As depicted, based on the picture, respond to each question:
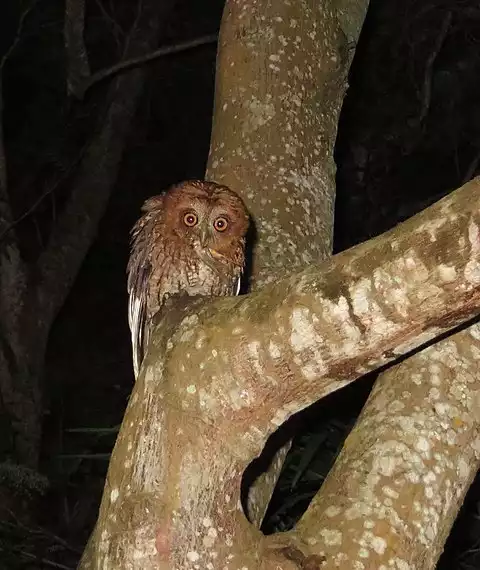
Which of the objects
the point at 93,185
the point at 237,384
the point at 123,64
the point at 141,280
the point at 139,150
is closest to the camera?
the point at 237,384

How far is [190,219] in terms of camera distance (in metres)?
2.15

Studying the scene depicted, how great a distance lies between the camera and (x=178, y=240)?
2168 millimetres

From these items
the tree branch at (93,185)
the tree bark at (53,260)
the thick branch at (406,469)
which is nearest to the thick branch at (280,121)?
the thick branch at (406,469)

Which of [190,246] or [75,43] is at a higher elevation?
[75,43]

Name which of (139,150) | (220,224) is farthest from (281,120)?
(139,150)

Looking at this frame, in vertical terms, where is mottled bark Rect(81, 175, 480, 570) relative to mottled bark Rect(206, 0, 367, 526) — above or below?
below

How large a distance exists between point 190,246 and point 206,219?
93mm

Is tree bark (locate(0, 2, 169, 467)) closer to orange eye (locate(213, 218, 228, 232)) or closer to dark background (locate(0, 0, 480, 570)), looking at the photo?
dark background (locate(0, 0, 480, 570))

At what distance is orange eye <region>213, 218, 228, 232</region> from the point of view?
2.09 meters

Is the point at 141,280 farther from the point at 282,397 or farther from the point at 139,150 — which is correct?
the point at 139,150

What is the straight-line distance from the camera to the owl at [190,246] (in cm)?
209

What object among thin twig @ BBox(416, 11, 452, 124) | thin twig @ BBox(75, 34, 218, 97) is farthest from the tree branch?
thin twig @ BBox(416, 11, 452, 124)

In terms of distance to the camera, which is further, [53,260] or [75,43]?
[53,260]

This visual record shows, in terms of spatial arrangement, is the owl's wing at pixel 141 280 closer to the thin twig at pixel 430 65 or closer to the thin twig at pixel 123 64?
the thin twig at pixel 123 64
